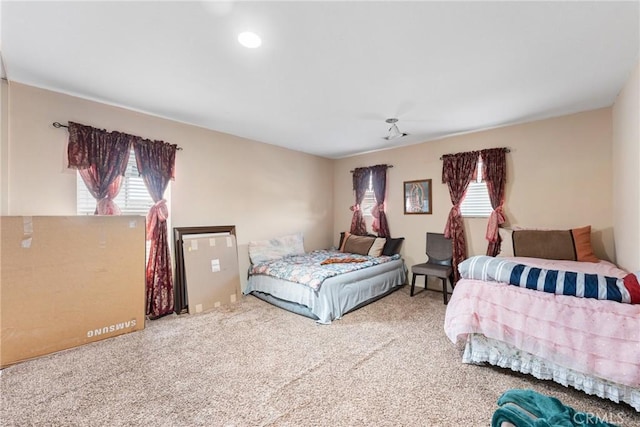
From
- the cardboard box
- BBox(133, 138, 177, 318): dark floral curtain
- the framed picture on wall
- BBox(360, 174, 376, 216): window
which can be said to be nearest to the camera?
BBox(133, 138, 177, 318): dark floral curtain

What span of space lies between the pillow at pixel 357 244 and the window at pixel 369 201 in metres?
0.54

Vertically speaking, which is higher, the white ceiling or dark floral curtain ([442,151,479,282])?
the white ceiling

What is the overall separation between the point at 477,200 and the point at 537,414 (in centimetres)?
327

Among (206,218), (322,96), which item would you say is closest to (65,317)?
(206,218)

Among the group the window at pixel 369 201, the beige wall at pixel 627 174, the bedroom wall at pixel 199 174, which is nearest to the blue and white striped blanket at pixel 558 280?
the beige wall at pixel 627 174

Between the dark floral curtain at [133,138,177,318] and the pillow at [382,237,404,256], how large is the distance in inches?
130

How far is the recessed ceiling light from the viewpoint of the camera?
185cm

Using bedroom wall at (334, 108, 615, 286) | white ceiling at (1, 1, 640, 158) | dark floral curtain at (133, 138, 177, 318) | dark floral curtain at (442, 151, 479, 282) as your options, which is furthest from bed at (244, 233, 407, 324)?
white ceiling at (1, 1, 640, 158)

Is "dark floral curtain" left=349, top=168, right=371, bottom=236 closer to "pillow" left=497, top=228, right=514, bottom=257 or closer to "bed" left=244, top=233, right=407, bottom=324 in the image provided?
"bed" left=244, top=233, right=407, bottom=324

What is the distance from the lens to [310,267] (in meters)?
3.73

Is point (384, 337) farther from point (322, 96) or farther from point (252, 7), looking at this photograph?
point (252, 7)

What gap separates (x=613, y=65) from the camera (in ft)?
7.30

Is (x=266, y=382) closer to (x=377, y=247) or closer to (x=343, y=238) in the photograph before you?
(x=377, y=247)

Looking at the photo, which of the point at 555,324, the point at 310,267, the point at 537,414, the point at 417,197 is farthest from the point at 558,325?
the point at 417,197
